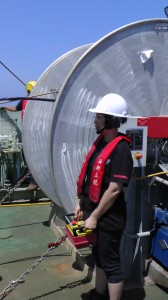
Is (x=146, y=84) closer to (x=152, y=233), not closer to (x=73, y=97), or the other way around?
(x=73, y=97)

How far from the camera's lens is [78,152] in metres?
3.90

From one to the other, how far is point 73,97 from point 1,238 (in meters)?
2.66

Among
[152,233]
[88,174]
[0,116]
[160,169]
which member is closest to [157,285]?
[152,233]

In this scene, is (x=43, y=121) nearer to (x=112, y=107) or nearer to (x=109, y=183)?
(x=112, y=107)

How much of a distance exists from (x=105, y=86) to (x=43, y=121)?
1.70 metres

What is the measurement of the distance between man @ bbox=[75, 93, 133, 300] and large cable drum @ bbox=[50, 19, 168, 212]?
0.46 m

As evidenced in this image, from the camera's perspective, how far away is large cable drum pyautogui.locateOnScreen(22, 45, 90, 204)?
16.7 feet

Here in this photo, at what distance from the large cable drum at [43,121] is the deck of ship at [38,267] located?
0.76 meters

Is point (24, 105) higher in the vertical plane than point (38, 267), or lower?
higher

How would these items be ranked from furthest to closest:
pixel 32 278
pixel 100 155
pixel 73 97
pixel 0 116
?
1. pixel 0 116
2. pixel 32 278
3. pixel 73 97
4. pixel 100 155

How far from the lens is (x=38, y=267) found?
4555 mm

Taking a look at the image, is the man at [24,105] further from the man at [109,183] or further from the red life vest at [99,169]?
the red life vest at [99,169]

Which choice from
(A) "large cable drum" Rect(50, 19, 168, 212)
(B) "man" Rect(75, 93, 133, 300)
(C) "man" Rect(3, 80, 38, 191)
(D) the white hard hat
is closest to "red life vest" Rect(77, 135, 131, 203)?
(B) "man" Rect(75, 93, 133, 300)

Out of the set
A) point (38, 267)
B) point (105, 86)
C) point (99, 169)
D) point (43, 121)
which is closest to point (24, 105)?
point (43, 121)
